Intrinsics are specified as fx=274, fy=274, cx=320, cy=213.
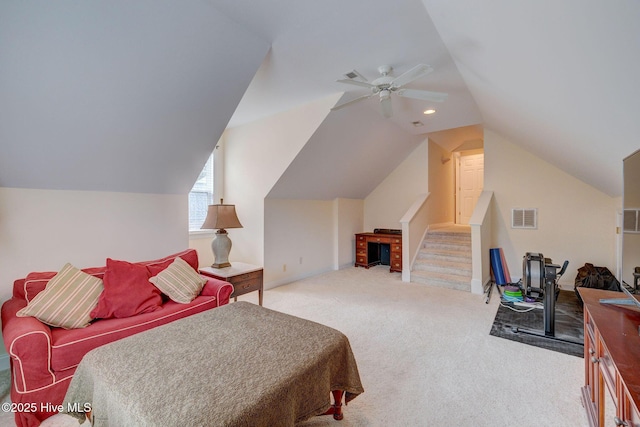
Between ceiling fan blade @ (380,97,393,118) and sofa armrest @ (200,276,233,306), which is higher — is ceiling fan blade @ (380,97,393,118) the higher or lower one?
the higher one

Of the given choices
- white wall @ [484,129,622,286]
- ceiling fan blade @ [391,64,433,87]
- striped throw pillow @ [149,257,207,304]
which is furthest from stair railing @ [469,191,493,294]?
striped throw pillow @ [149,257,207,304]

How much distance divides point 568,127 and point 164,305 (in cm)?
387

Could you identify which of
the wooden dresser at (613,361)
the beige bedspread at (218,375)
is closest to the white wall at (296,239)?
the beige bedspread at (218,375)

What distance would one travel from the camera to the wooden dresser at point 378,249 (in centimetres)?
555

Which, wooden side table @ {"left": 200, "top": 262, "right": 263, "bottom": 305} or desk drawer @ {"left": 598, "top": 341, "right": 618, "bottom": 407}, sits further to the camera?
wooden side table @ {"left": 200, "top": 262, "right": 263, "bottom": 305}

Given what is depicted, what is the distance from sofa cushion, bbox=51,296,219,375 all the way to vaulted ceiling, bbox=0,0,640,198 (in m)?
1.49

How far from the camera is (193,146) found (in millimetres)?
3045

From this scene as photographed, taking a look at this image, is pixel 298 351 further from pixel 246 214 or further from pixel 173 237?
pixel 246 214

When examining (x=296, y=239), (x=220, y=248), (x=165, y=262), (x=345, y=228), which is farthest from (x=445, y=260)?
(x=165, y=262)

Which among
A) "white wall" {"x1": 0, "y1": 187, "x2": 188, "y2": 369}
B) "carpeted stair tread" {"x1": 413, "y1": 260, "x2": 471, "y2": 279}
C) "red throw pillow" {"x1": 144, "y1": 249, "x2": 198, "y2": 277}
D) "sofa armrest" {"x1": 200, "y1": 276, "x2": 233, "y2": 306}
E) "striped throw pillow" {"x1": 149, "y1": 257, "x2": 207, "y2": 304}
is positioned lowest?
"carpeted stair tread" {"x1": 413, "y1": 260, "x2": 471, "y2": 279}

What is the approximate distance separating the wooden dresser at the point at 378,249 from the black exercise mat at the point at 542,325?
2162 millimetres

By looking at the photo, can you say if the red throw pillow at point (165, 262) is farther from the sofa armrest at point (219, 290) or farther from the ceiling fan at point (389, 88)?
the ceiling fan at point (389, 88)

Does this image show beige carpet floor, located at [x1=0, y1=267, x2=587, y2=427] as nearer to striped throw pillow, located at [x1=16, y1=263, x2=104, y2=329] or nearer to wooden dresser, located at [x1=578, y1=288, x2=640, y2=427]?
wooden dresser, located at [x1=578, y1=288, x2=640, y2=427]

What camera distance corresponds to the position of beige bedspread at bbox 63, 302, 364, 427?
3.55ft
